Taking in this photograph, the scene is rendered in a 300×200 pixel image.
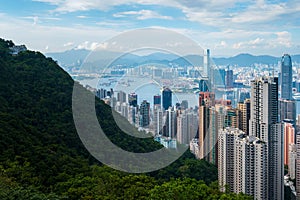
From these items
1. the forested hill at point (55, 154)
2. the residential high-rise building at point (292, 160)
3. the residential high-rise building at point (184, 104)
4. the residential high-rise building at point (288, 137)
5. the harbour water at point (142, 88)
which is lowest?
the residential high-rise building at point (292, 160)

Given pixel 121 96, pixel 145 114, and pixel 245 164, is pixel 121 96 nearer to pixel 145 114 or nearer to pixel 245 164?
pixel 145 114

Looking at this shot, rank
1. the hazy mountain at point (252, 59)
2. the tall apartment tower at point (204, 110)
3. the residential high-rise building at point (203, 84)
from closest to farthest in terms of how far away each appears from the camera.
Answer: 1. the residential high-rise building at point (203, 84)
2. the tall apartment tower at point (204, 110)
3. the hazy mountain at point (252, 59)

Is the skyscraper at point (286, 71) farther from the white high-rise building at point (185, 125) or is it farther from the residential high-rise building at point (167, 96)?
the residential high-rise building at point (167, 96)

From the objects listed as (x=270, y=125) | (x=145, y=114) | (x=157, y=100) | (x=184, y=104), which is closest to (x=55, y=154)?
(x=145, y=114)

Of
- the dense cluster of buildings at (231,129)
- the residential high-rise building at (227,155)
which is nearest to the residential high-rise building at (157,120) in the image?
the dense cluster of buildings at (231,129)

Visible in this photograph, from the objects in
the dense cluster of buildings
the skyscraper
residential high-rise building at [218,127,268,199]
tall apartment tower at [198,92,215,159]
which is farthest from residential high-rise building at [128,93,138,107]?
the skyscraper

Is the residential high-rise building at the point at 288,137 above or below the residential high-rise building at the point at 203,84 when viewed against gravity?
below
